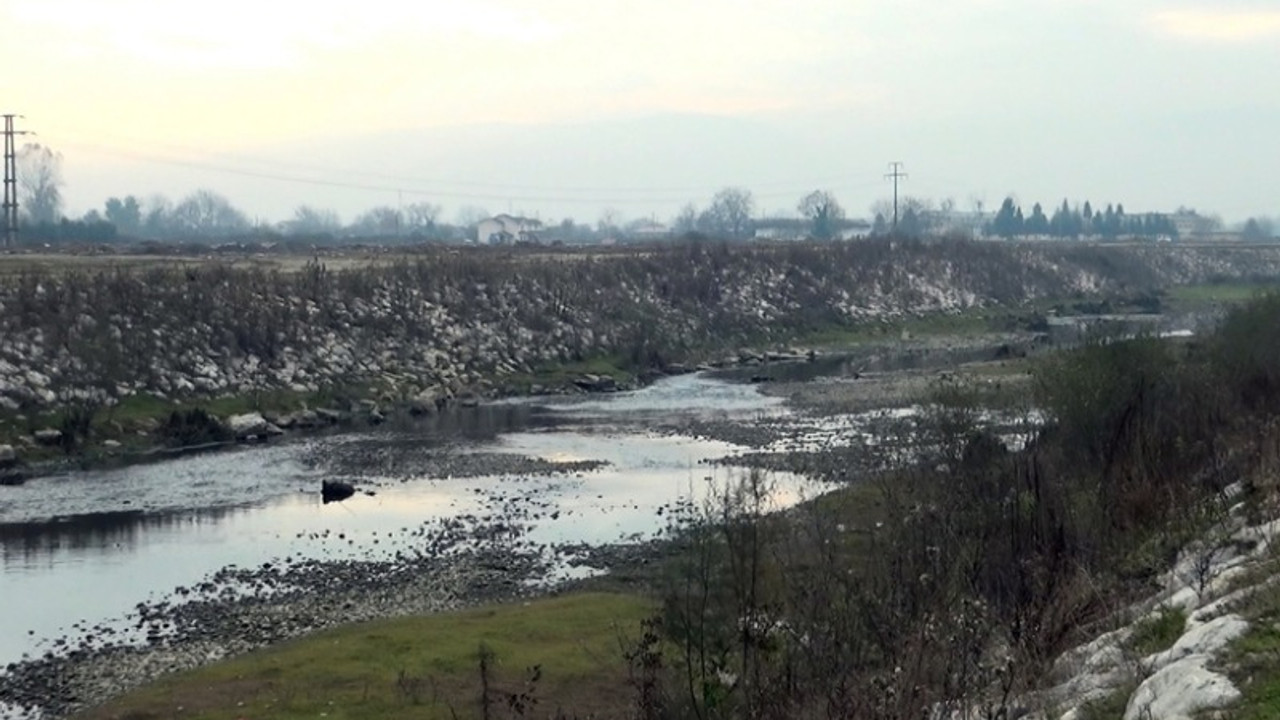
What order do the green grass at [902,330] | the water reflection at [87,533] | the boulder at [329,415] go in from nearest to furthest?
the water reflection at [87,533]
the boulder at [329,415]
the green grass at [902,330]

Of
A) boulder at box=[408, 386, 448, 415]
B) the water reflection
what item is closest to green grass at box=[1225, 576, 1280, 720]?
the water reflection

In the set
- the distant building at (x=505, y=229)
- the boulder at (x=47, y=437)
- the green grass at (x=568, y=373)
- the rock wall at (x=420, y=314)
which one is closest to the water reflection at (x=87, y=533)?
the boulder at (x=47, y=437)

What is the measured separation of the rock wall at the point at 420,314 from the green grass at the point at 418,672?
83.5ft

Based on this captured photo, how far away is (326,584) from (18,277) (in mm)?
32414

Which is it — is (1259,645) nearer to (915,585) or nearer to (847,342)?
(915,585)

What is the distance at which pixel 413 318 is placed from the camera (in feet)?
204

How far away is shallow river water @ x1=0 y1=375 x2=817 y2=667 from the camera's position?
1035 inches

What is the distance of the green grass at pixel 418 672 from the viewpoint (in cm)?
1892

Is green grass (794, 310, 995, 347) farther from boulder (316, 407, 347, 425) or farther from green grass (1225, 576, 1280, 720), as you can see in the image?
green grass (1225, 576, 1280, 720)

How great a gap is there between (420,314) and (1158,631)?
177 ft

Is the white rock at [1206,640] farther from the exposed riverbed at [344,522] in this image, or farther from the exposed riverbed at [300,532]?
the exposed riverbed at [300,532]

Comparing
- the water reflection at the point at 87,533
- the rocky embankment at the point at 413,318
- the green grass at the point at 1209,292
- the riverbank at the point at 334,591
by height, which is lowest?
the riverbank at the point at 334,591

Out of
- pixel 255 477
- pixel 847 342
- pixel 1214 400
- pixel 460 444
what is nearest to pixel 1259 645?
pixel 1214 400

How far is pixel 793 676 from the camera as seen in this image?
39.0ft
